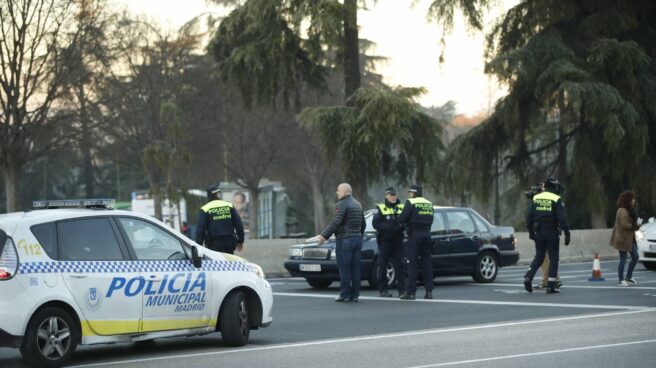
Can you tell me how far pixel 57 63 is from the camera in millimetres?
39375

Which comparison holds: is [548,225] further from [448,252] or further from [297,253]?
[297,253]

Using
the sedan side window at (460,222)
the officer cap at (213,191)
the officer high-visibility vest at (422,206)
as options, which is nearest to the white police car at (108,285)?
the officer cap at (213,191)

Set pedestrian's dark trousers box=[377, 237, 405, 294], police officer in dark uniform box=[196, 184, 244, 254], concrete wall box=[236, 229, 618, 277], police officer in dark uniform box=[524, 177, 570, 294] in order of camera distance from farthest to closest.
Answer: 1. concrete wall box=[236, 229, 618, 277]
2. police officer in dark uniform box=[524, 177, 570, 294]
3. pedestrian's dark trousers box=[377, 237, 405, 294]
4. police officer in dark uniform box=[196, 184, 244, 254]

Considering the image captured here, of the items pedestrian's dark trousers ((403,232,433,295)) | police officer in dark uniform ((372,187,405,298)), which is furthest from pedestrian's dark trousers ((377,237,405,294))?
pedestrian's dark trousers ((403,232,433,295))

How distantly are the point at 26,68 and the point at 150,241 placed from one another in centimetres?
2902

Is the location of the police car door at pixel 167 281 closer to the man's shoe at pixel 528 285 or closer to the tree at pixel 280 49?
the man's shoe at pixel 528 285

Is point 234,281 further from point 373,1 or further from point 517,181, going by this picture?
point 517,181

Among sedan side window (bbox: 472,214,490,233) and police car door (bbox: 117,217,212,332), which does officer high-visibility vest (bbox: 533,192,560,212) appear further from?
police car door (bbox: 117,217,212,332)

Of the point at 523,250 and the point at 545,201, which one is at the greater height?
the point at 545,201

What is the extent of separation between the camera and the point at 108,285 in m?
11.0

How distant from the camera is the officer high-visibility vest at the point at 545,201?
1914 centimetres

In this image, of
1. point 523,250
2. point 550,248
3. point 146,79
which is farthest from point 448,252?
point 146,79

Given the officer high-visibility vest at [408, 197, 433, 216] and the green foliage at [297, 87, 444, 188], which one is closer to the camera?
the officer high-visibility vest at [408, 197, 433, 216]

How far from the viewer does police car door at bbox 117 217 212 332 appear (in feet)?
37.5
